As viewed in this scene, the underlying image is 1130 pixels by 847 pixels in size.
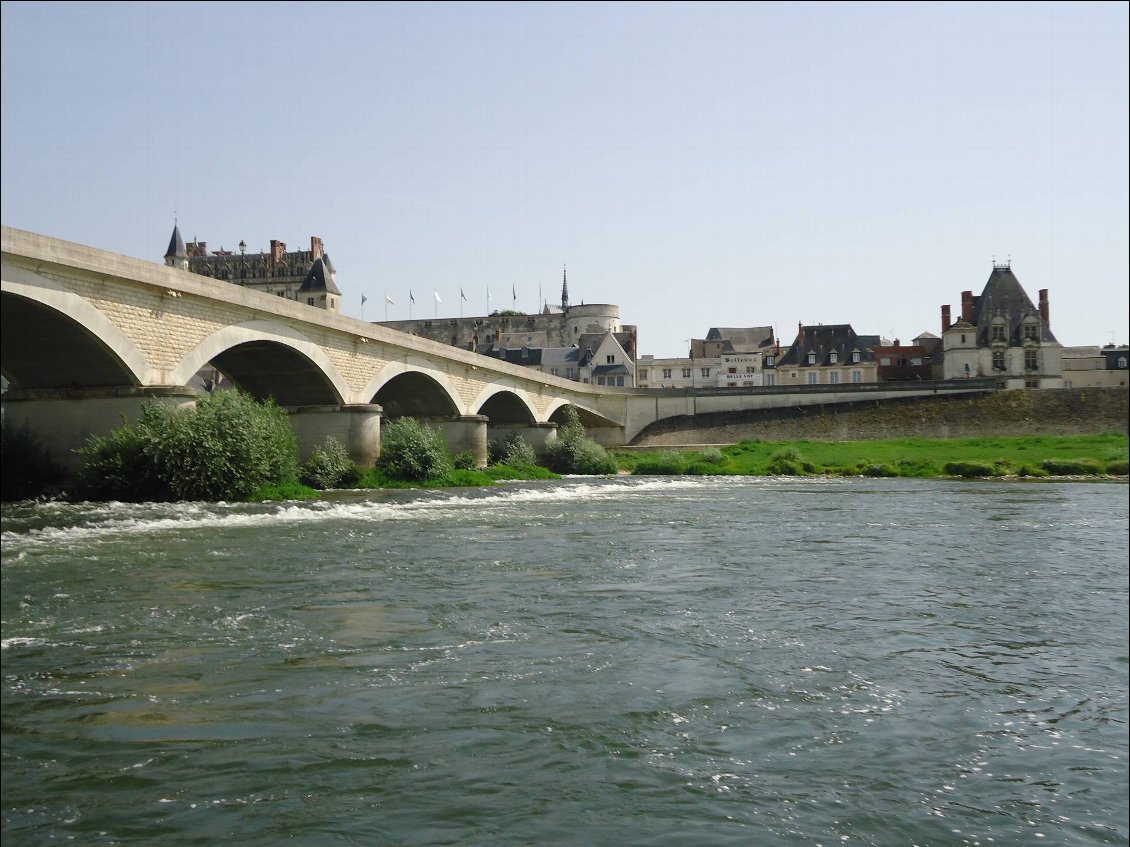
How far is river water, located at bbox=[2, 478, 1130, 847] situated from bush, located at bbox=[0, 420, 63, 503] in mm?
7262

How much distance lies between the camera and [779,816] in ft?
15.0

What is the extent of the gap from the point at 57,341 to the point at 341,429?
10.4 meters

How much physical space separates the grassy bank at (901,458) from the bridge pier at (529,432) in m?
3.91

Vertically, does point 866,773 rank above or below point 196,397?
below

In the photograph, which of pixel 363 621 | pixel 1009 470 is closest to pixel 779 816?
pixel 363 621

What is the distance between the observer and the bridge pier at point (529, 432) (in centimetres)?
4869

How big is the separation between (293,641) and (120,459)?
13776 millimetres

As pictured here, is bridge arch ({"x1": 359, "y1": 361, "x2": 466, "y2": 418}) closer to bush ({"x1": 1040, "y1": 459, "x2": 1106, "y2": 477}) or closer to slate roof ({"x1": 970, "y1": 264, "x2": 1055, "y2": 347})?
bush ({"x1": 1040, "y1": 459, "x2": 1106, "y2": 477})

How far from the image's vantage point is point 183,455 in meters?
20.5

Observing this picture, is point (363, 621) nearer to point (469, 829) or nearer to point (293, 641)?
point (293, 641)

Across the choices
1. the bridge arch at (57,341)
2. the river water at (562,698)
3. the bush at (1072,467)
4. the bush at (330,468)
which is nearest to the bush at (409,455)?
the bush at (330,468)

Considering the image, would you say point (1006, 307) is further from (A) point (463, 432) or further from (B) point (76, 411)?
(B) point (76, 411)

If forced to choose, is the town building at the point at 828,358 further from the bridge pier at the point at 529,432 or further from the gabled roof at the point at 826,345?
the bridge pier at the point at 529,432

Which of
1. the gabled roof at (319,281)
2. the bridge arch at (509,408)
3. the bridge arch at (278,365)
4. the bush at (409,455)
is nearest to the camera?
the bridge arch at (278,365)
